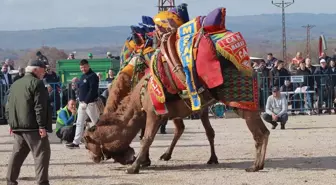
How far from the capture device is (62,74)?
1253 inches

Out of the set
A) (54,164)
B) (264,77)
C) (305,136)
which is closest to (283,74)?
(264,77)

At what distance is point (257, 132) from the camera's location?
12.8 meters

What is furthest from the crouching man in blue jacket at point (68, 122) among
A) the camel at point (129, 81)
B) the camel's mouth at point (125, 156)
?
the camel's mouth at point (125, 156)

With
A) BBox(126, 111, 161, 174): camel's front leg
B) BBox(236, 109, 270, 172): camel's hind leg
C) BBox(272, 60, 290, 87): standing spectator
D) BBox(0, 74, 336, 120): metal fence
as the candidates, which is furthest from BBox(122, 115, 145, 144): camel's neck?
BBox(272, 60, 290, 87): standing spectator

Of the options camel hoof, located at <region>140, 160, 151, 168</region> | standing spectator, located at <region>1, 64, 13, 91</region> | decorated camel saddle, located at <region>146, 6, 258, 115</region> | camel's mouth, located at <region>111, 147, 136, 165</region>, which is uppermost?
decorated camel saddle, located at <region>146, 6, 258, 115</region>

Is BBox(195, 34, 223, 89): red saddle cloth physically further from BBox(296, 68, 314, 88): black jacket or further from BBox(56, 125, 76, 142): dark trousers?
BBox(296, 68, 314, 88): black jacket

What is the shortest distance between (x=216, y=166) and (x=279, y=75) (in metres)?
13.3

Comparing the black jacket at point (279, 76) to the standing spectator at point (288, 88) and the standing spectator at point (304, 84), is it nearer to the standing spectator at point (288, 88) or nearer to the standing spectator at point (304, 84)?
the standing spectator at point (288, 88)

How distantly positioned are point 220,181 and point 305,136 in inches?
280

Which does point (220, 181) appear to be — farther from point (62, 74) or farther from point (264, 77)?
point (62, 74)

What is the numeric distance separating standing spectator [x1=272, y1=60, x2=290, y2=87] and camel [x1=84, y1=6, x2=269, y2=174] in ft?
44.4

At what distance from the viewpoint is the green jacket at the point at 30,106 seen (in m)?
11.1

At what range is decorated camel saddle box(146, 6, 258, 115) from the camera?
1244 centimetres

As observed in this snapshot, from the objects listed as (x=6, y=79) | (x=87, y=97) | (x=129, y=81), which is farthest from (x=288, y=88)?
(x=129, y=81)
